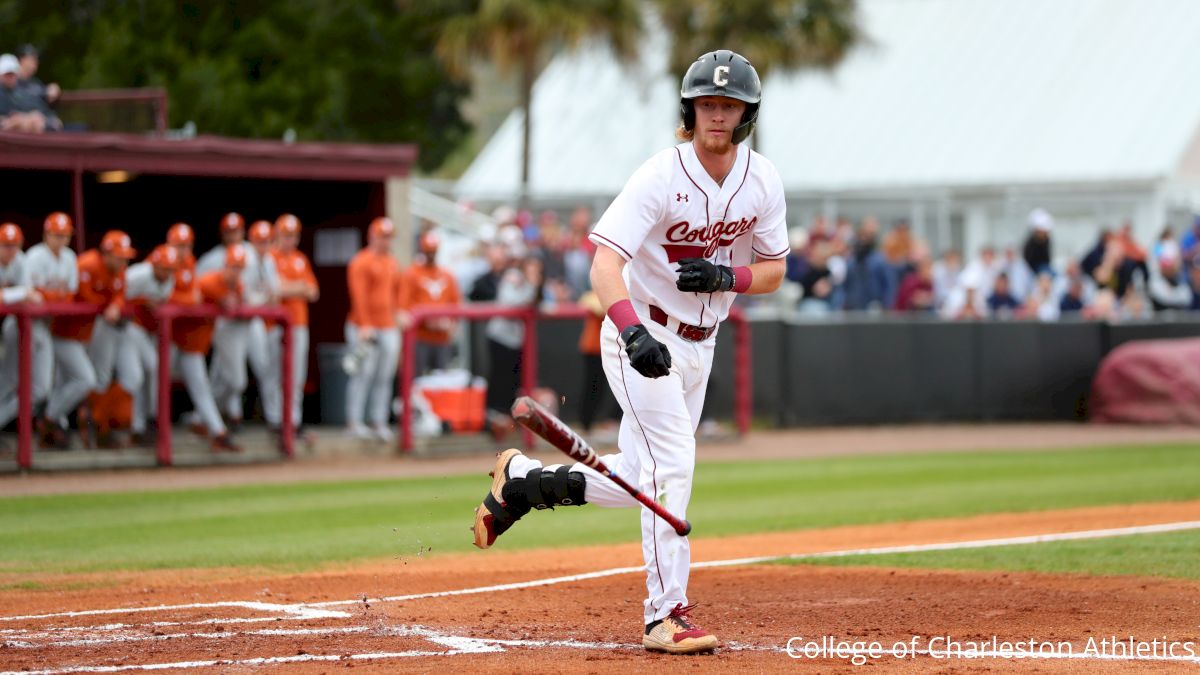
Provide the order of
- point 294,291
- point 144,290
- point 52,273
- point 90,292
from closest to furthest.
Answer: point 52,273, point 144,290, point 90,292, point 294,291

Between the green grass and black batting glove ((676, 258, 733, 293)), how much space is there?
3.09 metres

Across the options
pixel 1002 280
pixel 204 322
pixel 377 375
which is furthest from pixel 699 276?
pixel 1002 280

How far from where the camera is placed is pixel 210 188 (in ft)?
60.5

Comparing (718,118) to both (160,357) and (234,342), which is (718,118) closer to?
(160,357)

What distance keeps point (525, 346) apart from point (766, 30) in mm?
14180

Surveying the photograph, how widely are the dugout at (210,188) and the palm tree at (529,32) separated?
363 inches

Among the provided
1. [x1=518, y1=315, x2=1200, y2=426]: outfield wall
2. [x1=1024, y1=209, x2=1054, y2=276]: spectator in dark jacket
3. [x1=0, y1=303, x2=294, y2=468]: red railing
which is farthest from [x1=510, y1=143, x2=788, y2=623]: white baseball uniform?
[x1=1024, y1=209, x2=1054, y2=276]: spectator in dark jacket

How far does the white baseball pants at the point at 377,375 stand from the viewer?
15.4 m

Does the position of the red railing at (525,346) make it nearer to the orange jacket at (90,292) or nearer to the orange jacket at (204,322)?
the orange jacket at (204,322)

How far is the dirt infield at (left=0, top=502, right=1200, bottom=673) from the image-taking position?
5781 millimetres

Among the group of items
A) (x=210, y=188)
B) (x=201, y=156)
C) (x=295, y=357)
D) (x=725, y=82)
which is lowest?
(x=295, y=357)

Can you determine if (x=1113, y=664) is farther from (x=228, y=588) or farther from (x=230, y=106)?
(x=230, y=106)

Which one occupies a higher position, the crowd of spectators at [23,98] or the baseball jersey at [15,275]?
the crowd of spectators at [23,98]

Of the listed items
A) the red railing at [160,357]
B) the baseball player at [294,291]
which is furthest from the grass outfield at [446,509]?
the baseball player at [294,291]
